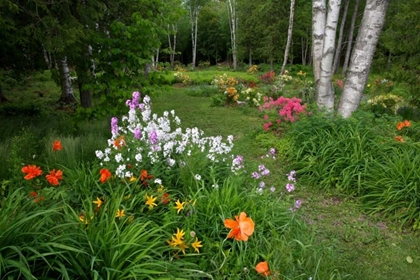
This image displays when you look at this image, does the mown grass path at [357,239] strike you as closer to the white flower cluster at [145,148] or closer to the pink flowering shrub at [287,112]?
the white flower cluster at [145,148]

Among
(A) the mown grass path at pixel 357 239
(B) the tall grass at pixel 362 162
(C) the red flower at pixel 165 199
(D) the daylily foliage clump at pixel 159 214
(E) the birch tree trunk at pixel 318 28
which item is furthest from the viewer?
(E) the birch tree trunk at pixel 318 28

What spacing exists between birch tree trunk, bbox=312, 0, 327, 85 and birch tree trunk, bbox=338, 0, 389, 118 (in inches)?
29.8

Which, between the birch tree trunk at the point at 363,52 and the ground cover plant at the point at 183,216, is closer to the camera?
the ground cover plant at the point at 183,216

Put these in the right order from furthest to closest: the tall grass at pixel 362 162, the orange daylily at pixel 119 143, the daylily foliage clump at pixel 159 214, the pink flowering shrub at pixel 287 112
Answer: the pink flowering shrub at pixel 287 112 < the tall grass at pixel 362 162 < the orange daylily at pixel 119 143 < the daylily foliage clump at pixel 159 214

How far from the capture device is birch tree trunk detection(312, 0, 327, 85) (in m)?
5.38

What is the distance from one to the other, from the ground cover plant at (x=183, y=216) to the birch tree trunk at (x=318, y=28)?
153 cm

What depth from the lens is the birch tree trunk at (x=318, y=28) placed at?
17.6ft

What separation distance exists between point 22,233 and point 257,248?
155cm

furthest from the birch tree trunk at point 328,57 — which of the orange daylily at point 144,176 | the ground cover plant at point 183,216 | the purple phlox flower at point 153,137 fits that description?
the orange daylily at point 144,176

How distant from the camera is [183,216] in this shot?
93.8 inches

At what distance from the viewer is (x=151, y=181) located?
2713 mm

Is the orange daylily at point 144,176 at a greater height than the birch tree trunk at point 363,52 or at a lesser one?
lesser

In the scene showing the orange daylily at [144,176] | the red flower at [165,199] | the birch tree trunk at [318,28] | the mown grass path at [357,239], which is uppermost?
the birch tree trunk at [318,28]

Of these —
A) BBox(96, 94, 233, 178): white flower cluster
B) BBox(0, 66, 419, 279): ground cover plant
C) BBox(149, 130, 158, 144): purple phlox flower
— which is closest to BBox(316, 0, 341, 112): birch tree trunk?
BBox(0, 66, 419, 279): ground cover plant
